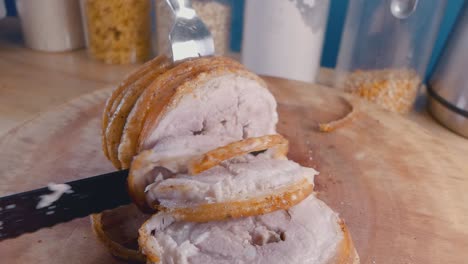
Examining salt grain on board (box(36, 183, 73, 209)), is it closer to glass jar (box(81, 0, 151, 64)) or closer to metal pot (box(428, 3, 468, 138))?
glass jar (box(81, 0, 151, 64))

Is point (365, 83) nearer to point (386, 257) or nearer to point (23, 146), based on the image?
point (386, 257)

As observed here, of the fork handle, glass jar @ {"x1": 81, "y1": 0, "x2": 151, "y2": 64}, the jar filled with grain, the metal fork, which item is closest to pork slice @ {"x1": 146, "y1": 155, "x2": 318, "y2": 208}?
the metal fork

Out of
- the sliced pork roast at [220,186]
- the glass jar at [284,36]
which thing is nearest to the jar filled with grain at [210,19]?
the glass jar at [284,36]

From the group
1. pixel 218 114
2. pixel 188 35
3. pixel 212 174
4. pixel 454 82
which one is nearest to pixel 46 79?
pixel 188 35

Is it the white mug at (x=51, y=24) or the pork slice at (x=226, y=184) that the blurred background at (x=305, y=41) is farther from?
the pork slice at (x=226, y=184)

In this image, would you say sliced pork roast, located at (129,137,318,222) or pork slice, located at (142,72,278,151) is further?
pork slice, located at (142,72,278,151)

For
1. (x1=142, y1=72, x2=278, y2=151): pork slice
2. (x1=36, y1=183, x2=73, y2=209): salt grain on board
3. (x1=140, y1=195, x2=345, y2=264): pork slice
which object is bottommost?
(x1=140, y1=195, x2=345, y2=264): pork slice

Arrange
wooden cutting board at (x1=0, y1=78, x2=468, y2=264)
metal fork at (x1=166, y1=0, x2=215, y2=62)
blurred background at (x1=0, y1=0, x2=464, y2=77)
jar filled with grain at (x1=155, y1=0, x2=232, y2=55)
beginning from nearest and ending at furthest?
wooden cutting board at (x1=0, y1=78, x2=468, y2=264) → metal fork at (x1=166, y1=0, x2=215, y2=62) → jar filled with grain at (x1=155, y1=0, x2=232, y2=55) → blurred background at (x1=0, y1=0, x2=464, y2=77)
